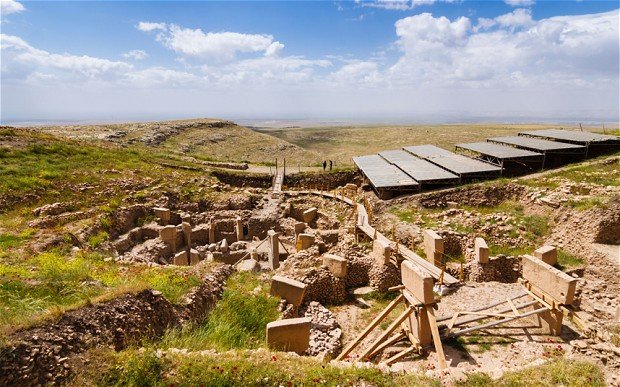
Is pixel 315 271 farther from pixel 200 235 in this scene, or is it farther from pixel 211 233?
pixel 200 235

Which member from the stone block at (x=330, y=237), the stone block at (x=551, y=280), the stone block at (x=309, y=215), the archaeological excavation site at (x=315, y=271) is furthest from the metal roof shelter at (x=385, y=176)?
the stone block at (x=551, y=280)

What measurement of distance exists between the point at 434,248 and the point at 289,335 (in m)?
9.62

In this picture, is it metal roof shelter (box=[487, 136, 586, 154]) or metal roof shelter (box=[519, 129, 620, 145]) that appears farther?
metal roof shelter (box=[519, 129, 620, 145])

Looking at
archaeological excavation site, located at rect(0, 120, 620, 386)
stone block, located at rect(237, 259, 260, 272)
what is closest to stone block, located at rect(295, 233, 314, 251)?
archaeological excavation site, located at rect(0, 120, 620, 386)

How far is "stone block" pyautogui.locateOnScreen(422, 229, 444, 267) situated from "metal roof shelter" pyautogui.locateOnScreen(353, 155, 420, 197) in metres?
7.77

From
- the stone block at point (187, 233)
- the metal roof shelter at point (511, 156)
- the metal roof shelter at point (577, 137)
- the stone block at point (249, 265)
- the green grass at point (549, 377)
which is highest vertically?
the metal roof shelter at point (577, 137)

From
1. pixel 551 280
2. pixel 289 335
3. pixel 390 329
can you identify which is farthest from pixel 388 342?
pixel 551 280

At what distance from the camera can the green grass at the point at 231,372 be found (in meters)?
6.52

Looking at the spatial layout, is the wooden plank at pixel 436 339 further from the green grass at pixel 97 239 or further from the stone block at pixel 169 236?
the green grass at pixel 97 239

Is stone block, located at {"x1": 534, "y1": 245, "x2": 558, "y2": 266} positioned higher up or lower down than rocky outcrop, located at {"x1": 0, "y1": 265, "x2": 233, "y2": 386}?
lower down

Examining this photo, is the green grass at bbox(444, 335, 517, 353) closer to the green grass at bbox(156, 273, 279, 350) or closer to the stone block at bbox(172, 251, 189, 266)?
the green grass at bbox(156, 273, 279, 350)

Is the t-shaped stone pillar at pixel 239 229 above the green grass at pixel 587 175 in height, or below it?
Result: below

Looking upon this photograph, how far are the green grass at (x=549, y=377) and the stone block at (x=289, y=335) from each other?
4.05 m

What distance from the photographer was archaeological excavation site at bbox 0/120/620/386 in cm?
747
